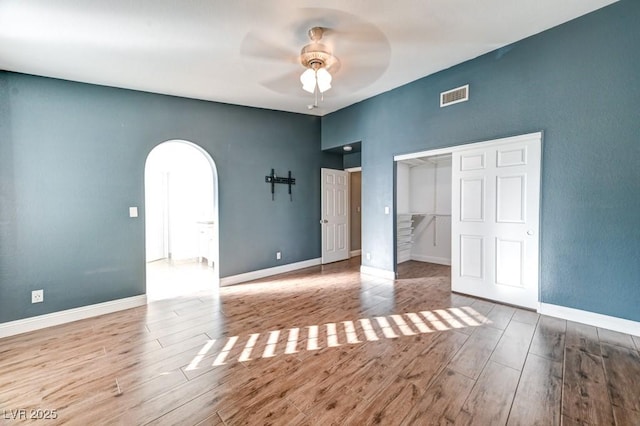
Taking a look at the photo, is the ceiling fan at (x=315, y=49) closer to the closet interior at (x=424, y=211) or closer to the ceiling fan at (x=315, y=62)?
the ceiling fan at (x=315, y=62)

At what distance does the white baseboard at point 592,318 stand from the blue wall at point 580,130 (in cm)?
6

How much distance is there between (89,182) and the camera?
352 centimetres

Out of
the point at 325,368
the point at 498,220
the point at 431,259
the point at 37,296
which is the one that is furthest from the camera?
the point at 431,259

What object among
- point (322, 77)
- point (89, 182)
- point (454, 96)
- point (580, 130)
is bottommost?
point (89, 182)

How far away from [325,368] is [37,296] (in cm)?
349

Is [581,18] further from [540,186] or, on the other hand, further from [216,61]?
[216,61]

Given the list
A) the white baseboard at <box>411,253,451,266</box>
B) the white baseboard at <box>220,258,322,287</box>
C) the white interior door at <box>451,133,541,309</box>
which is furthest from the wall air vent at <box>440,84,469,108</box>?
the white baseboard at <box>220,258,322,287</box>

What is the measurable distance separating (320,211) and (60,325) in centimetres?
432

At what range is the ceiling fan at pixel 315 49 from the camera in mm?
2598

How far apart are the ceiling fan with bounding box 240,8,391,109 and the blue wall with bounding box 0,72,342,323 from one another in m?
1.51

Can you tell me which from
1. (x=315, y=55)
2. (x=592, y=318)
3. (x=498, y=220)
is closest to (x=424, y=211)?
(x=498, y=220)

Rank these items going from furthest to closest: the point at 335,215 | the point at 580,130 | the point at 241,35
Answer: the point at 335,215 < the point at 580,130 < the point at 241,35

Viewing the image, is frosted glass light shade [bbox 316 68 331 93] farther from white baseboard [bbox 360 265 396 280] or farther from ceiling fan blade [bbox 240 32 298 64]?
white baseboard [bbox 360 265 396 280]

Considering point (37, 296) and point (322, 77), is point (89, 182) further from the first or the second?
point (322, 77)
